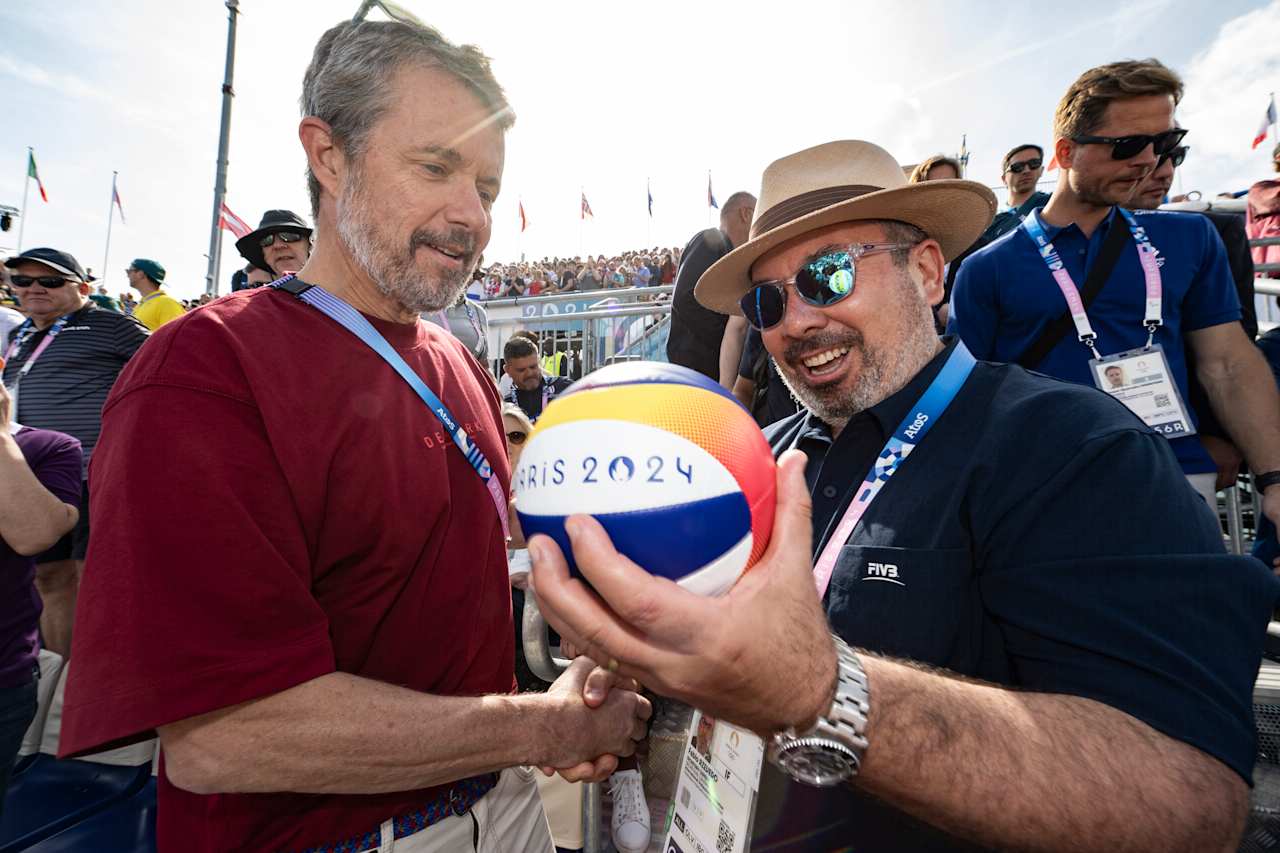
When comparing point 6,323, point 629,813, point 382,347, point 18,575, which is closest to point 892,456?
point 382,347

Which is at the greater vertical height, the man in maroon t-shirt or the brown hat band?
the brown hat band

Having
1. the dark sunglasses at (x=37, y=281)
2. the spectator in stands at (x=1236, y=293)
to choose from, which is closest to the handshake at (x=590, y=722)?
the spectator in stands at (x=1236, y=293)

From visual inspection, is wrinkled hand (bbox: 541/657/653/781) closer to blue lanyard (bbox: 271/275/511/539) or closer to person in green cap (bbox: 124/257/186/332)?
blue lanyard (bbox: 271/275/511/539)

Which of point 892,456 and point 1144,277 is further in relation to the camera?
point 1144,277

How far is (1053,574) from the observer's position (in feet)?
4.50

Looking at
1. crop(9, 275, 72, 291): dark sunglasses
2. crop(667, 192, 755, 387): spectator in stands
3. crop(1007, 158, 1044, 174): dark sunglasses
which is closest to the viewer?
crop(667, 192, 755, 387): spectator in stands

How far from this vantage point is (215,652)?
49.6 inches

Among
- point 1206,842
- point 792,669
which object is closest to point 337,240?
point 792,669

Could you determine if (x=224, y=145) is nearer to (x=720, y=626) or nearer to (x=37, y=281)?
(x=37, y=281)

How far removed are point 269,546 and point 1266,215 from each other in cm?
807

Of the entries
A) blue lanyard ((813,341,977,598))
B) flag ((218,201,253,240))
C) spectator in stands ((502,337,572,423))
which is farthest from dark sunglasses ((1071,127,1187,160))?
flag ((218,201,253,240))

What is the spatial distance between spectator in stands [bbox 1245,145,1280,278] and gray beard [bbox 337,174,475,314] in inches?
280

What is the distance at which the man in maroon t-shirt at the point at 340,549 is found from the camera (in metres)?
1.26

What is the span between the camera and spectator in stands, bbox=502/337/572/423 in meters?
7.66
